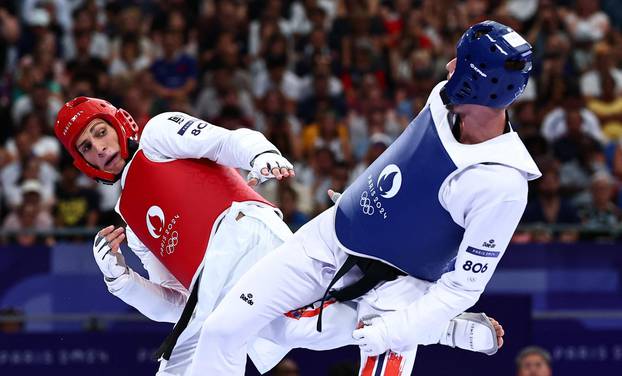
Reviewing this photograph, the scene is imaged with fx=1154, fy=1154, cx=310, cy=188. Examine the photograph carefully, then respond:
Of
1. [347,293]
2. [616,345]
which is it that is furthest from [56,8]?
[347,293]

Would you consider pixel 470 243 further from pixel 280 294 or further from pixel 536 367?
pixel 536 367

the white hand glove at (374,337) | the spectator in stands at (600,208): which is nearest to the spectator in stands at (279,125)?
the spectator in stands at (600,208)

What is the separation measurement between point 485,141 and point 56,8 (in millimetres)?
10920

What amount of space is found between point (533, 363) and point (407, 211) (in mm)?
3600

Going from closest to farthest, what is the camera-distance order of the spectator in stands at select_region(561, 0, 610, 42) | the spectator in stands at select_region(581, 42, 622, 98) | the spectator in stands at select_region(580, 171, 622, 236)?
the spectator in stands at select_region(580, 171, 622, 236) < the spectator in stands at select_region(581, 42, 622, 98) < the spectator in stands at select_region(561, 0, 610, 42)

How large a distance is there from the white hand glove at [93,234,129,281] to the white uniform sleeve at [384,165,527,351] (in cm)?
185

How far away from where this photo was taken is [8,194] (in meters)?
12.2

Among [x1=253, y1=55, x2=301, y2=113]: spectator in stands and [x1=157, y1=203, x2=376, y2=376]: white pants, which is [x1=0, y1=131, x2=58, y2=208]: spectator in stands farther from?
[x1=157, y1=203, x2=376, y2=376]: white pants

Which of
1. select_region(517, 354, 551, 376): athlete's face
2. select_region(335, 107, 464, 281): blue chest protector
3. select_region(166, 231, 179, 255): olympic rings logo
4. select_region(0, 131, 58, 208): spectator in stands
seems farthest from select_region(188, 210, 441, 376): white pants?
select_region(0, 131, 58, 208): spectator in stands

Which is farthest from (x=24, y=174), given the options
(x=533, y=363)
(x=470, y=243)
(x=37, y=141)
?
(x=470, y=243)

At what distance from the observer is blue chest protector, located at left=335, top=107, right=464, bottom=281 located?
5.43 m

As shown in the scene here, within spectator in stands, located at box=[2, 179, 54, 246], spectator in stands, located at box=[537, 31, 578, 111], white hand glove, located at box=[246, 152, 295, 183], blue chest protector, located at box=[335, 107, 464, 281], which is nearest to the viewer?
blue chest protector, located at box=[335, 107, 464, 281]

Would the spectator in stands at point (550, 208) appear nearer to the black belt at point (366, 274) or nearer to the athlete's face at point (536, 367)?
the athlete's face at point (536, 367)

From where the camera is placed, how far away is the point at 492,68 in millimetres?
5230
